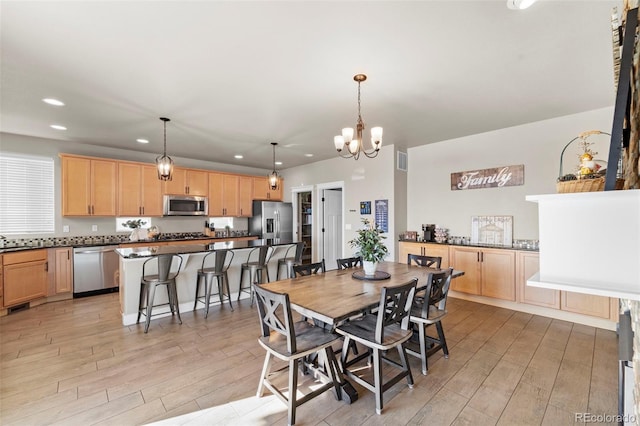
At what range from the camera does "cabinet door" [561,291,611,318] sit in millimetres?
3236

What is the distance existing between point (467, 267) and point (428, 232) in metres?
0.86

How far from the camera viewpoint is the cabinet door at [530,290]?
360 centimetres

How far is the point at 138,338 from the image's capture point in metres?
3.08

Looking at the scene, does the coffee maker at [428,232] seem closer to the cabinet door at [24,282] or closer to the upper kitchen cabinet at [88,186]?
the upper kitchen cabinet at [88,186]

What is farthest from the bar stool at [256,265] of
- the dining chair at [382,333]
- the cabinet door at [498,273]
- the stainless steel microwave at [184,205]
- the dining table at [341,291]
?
the cabinet door at [498,273]

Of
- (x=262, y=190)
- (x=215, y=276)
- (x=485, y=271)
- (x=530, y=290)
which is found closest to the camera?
(x=530, y=290)

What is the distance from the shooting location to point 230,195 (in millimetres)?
6730

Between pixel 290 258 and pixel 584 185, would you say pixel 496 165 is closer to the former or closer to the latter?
pixel 290 258

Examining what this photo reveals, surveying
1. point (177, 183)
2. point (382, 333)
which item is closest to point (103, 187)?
point (177, 183)

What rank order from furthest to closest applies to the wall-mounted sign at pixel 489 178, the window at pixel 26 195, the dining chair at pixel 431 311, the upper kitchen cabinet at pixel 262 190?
the upper kitchen cabinet at pixel 262 190
the window at pixel 26 195
the wall-mounted sign at pixel 489 178
the dining chair at pixel 431 311

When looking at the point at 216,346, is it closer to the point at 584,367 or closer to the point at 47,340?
the point at 47,340

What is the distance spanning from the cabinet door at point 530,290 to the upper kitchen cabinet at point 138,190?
21.3 ft

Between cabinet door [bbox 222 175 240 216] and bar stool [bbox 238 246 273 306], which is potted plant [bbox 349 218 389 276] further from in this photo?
cabinet door [bbox 222 175 240 216]

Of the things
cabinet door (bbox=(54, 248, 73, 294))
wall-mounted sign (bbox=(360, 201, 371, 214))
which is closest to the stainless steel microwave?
cabinet door (bbox=(54, 248, 73, 294))
